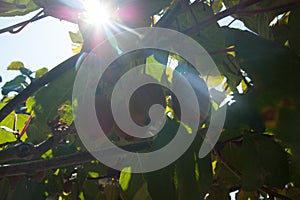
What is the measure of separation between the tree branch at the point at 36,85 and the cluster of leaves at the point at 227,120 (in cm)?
3

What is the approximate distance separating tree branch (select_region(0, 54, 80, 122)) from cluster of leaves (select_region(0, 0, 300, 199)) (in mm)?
30

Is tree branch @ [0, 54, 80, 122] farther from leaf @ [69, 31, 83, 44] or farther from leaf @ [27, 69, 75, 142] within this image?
leaf @ [69, 31, 83, 44]

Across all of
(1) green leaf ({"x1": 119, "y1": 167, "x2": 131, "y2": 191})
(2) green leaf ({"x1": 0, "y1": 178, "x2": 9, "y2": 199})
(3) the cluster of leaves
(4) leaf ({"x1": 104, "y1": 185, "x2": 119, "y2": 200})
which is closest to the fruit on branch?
(3) the cluster of leaves

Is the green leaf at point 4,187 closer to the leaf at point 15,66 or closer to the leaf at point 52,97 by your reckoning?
the leaf at point 52,97

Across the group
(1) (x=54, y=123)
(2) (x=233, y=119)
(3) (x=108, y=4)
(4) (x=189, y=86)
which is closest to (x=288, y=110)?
(2) (x=233, y=119)

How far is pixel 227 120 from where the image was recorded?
64 centimetres

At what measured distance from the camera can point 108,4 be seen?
772 millimetres

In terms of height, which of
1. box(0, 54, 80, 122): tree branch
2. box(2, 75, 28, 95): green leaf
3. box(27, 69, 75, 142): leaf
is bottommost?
box(27, 69, 75, 142): leaf

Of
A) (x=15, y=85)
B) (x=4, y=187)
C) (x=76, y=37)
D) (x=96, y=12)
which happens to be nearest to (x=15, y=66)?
(x=15, y=85)

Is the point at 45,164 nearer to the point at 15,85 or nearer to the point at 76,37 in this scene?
the point at 76,37

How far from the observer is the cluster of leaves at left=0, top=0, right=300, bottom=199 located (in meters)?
0.58

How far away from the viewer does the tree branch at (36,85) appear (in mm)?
716

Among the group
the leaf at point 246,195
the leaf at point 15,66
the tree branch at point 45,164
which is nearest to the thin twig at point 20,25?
the tree branch at point 45,164

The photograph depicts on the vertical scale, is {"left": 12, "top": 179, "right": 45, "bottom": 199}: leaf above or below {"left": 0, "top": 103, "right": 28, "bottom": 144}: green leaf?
below
